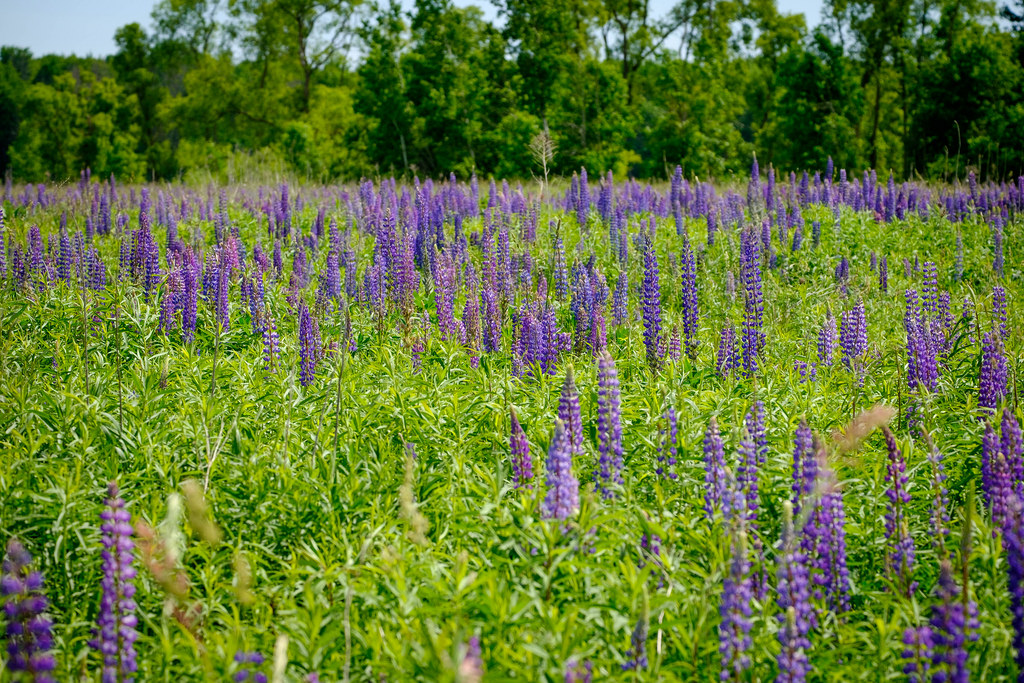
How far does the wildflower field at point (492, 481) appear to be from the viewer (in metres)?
2.48

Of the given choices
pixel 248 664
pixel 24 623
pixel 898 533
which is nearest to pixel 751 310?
pixel 898 533

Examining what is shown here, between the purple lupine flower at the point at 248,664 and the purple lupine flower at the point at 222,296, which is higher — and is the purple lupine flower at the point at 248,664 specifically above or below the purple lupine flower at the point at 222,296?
below

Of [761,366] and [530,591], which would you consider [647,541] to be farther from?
[761,366]

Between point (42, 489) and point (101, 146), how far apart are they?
129 feet

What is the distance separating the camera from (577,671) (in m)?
2.38

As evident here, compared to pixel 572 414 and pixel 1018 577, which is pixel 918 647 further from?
pixel 572 414

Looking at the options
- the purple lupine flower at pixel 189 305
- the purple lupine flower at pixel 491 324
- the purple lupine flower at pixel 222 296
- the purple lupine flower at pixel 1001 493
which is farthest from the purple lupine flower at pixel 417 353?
the purple lupine flower at pixel 1001 493

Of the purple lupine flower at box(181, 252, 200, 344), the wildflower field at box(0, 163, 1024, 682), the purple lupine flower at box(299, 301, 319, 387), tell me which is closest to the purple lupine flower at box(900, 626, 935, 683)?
the wildflower field at box(0, 163, 1024, 682)

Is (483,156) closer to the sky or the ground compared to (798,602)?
closer to the sky

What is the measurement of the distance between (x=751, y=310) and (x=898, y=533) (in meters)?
3.12

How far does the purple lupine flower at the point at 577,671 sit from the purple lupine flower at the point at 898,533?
4.38ft

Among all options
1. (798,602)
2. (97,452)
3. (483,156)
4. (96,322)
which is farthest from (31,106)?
(798,602)

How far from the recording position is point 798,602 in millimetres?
2488

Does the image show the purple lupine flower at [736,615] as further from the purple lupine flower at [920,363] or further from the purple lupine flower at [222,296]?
the purple lupine flower at [222,296]
